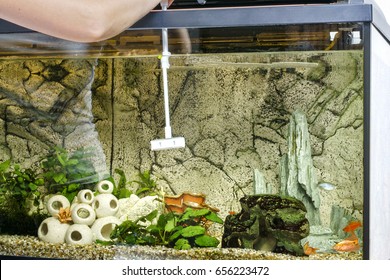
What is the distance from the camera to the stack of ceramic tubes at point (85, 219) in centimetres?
201

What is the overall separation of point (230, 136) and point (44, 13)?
66cm

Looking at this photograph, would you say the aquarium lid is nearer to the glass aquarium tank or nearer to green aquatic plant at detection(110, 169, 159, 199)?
the glass aquarium tank

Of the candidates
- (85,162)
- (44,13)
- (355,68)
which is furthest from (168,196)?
(44,13)

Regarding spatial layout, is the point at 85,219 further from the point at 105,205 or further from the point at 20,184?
the point at 20,184

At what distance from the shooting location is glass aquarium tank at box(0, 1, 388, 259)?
1.86 meters

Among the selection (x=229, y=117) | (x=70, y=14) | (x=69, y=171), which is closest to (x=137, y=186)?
(x=69, y=171)

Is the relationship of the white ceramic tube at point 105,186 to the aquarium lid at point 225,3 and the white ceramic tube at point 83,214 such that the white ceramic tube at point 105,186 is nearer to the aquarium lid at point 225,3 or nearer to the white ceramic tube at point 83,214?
the white ceramic tube at point 83,214

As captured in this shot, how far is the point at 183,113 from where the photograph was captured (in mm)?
1968

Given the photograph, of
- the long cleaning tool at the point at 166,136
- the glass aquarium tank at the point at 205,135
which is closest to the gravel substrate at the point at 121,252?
the glass aquarium tank at the point at 205,135

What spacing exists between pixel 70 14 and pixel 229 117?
0.61 metres

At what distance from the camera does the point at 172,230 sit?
1.97 meters

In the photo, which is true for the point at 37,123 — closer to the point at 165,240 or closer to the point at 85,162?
the point at 85,162

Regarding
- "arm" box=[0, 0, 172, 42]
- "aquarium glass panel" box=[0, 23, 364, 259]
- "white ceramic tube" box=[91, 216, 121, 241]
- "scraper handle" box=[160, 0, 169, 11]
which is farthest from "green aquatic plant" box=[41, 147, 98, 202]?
"arm" box=[0, 0, 172, 42]
